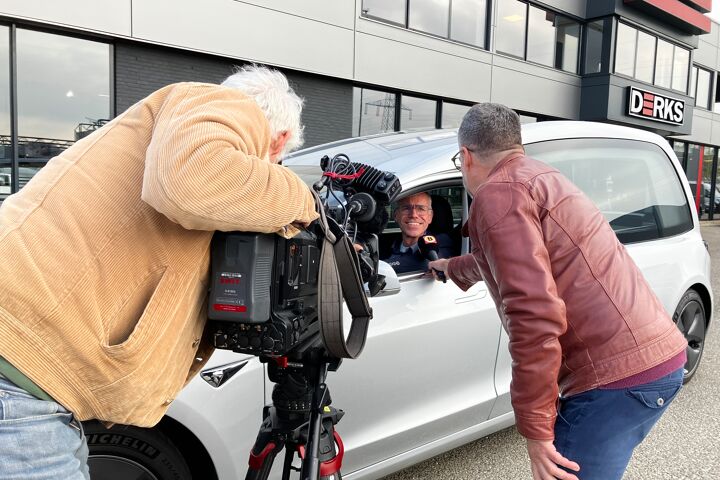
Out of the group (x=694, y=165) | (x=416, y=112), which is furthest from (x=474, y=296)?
(x=694, y=165)

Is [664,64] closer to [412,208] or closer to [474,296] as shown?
[412,208]

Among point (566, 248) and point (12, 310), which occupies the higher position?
point (566, 248)

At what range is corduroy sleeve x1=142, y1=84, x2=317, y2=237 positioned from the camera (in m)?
1.03

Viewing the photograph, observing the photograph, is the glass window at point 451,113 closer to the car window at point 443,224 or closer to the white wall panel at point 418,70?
the white wall panel at point 418,70

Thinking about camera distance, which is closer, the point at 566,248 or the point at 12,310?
the point at 12,310

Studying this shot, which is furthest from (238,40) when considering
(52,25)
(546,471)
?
(546,471)

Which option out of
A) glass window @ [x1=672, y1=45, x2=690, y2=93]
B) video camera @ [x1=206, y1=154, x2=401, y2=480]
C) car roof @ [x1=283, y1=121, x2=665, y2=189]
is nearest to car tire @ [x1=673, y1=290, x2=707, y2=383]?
car roof @ [x1=283, y1=121, x2=665, y2=189]

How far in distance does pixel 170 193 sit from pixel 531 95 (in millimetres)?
14117

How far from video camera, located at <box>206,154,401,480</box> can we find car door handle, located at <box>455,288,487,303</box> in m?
0.87

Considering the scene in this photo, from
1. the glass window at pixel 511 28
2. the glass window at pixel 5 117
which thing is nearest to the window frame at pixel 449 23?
the glass window at pixel 511 28

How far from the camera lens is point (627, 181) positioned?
346 centimetres

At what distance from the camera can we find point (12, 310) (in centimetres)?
103

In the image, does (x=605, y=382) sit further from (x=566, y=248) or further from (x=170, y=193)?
(x=170, y=193)

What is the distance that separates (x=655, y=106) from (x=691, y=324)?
15107 millimetres
